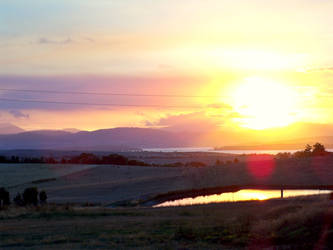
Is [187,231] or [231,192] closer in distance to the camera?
[187,231]

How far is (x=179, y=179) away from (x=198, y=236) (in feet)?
143

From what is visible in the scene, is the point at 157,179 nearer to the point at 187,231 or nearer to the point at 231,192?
the point at 231,192

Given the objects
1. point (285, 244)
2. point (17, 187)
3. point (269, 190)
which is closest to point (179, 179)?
point (269, 190)

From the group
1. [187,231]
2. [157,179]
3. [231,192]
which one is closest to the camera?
[187,231]

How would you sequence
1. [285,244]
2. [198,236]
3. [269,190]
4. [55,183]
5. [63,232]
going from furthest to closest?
[55,183]
[269,190]
[63,232]
[198,236]
[285,244]

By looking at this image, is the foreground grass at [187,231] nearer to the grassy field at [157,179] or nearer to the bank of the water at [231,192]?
the bank of the water at [231,192]

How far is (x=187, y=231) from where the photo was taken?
708 inches

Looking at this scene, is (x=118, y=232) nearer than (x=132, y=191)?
Yes

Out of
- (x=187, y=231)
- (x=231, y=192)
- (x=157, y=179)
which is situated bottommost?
(x=231, y=192)

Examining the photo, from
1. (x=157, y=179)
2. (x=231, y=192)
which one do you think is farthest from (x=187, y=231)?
(x=157, y=179)

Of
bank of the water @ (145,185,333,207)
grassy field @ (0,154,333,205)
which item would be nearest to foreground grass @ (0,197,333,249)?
bank of the water @ (145,185,333,207)

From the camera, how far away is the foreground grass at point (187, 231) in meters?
15.0

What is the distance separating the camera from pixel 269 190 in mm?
49062

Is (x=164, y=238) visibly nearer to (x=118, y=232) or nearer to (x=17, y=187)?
(x=118, y=232)
